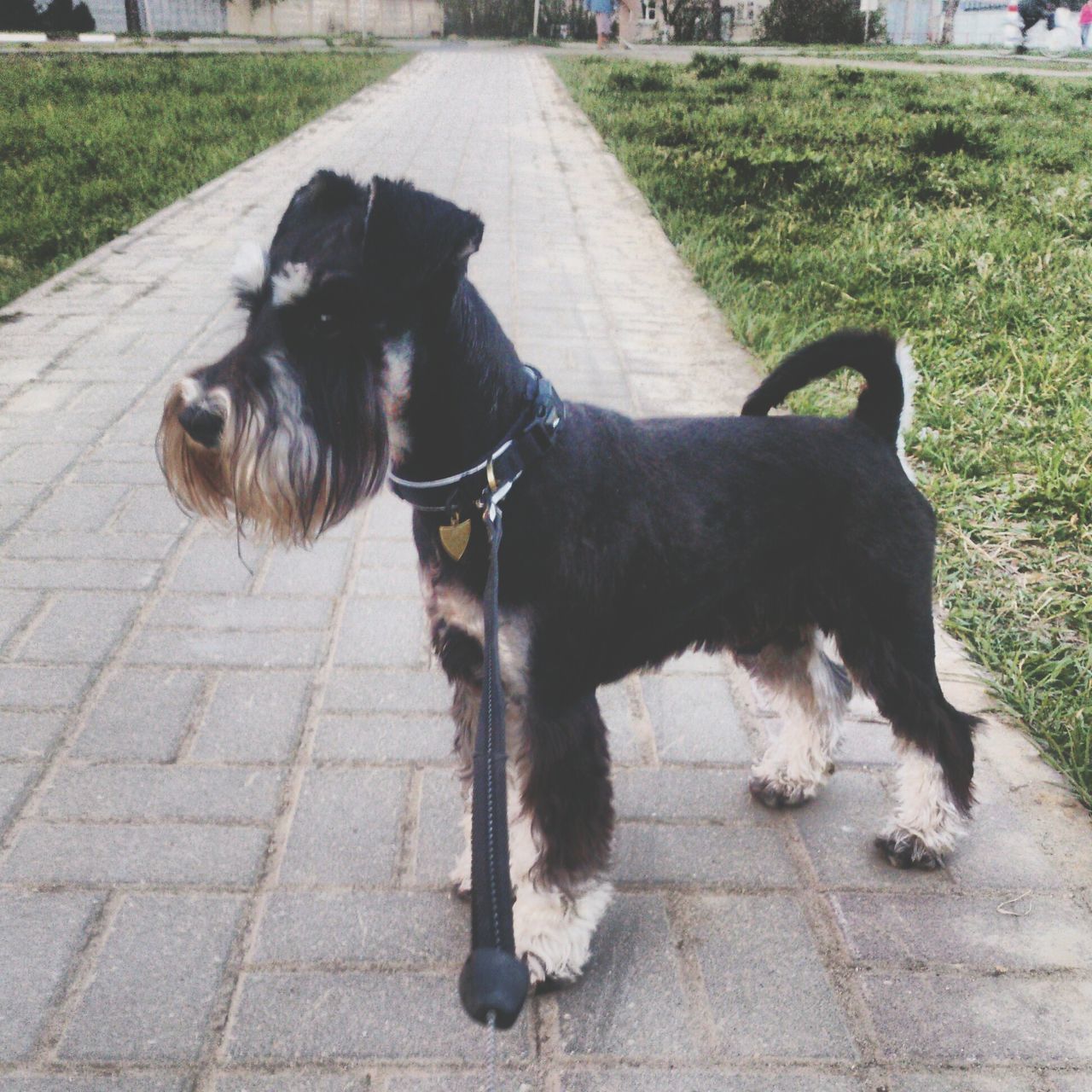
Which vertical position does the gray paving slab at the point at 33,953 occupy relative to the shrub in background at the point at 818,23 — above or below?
below

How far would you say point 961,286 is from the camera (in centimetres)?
628

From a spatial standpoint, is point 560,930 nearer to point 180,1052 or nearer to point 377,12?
point 180,1052

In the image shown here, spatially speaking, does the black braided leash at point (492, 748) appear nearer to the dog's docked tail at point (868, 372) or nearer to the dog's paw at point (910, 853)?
the dog's docked tail at point (868, 372)

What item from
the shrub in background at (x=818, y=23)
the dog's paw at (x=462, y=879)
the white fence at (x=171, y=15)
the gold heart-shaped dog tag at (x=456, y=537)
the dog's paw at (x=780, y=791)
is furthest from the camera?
the shrub in background at (x=818, y=23)

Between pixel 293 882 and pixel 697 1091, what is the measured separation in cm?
103

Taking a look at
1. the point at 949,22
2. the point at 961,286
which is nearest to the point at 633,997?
the point at 961,286

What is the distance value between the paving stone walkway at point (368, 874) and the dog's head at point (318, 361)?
32 centimetres

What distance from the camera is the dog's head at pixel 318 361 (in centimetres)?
188

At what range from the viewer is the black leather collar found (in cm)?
203

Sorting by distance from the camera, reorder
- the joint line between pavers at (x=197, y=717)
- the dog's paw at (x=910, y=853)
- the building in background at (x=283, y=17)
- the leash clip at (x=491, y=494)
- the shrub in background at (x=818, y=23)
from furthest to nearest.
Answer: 1. the shrub in background at (x=818, y=23)
2. the building in background at (x=283, y=17)
3. the joint line between pavers at (x=197, y=717)
4. the dog's paw at (x=910, y=853)
5. the leash clip at (x=491, y=494)

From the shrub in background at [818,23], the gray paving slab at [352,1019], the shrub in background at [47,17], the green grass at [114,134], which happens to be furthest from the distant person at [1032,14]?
the gray paving slab at [352,1019]

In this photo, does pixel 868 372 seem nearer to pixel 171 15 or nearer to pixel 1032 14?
pixel 1032 14

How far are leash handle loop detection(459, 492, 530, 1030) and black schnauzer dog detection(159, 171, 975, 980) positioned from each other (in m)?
0.30

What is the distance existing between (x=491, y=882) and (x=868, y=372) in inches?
63.3
